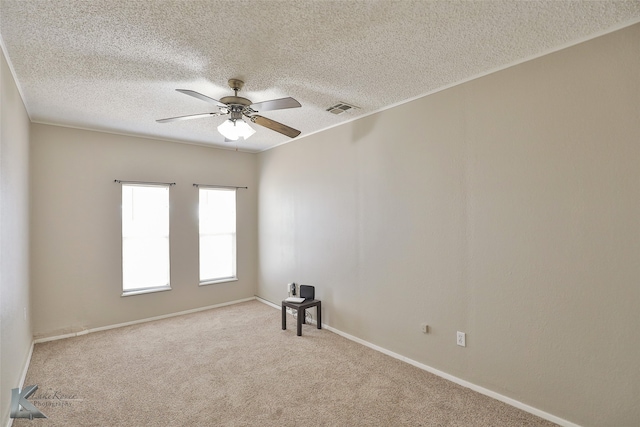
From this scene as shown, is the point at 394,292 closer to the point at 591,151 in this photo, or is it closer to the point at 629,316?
the point at 629,316

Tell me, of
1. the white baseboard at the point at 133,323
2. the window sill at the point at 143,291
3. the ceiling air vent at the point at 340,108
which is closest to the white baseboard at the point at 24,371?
the white baseboard at the point at 133,323

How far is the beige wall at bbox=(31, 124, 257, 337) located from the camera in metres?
3.89

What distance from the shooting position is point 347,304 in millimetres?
3953

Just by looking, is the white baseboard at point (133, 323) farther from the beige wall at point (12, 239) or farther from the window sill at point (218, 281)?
the beige wall at point (12, 239)

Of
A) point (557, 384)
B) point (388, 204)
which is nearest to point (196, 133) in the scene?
point (388, 204)

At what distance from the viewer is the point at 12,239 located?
258 cm

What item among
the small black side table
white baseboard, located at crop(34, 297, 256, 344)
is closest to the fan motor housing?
the small black side table

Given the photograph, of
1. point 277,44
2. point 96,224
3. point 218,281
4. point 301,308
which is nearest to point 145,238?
point 96,224

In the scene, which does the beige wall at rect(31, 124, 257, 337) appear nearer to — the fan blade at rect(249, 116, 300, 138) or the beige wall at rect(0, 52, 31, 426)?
the beige wall at rect(0, 52, 31, 426)

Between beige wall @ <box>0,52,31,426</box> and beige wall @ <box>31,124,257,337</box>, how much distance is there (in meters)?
0.50

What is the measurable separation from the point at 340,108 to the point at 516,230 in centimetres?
210

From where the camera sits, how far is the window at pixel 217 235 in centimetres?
523

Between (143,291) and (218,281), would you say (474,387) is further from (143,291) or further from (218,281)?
(143,291)

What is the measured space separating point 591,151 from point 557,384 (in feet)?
5.48
